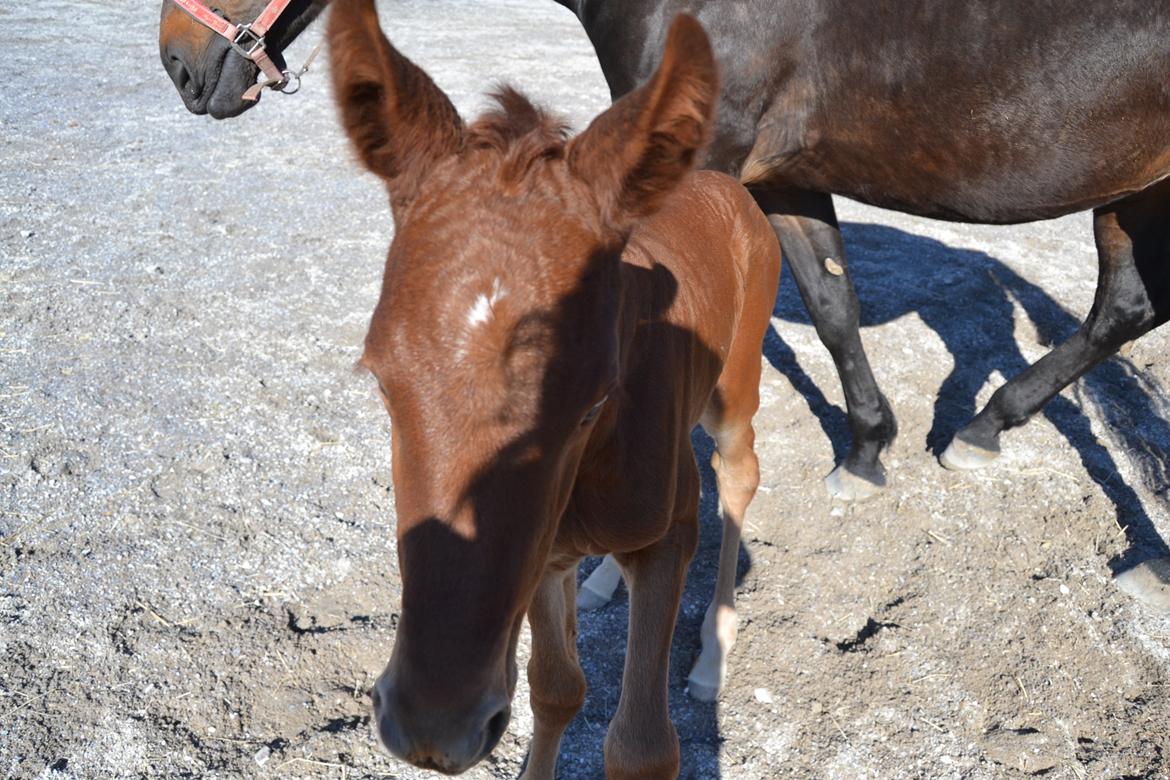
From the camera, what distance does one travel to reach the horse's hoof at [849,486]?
13.3 feet

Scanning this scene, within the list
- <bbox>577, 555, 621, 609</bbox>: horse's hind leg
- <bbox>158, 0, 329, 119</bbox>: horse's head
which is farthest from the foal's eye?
<bbox>158, 0, 329, 119</bbox>: horse's head

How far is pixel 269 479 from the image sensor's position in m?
3.81

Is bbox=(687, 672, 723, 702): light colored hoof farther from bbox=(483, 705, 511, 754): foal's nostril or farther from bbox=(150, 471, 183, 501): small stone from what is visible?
bbox=(150, 471, 183, 501): small stone

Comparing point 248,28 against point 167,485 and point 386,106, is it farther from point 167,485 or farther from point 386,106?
point 386,106

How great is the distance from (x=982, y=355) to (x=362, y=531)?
3669mm

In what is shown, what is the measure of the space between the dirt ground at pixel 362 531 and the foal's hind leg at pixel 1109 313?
0.74 feet

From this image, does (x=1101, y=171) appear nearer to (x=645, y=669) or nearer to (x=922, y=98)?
(x=922, y=98)

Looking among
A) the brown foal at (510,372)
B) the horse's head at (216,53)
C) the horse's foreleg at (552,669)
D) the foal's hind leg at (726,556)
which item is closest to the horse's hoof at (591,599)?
the foal's hind leg at (726,556)

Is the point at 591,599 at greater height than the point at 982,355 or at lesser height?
lesser

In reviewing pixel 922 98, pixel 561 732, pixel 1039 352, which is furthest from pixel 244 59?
pixel 1039 352

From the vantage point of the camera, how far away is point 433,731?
1375mm

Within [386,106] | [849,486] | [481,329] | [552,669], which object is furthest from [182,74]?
[849,486]

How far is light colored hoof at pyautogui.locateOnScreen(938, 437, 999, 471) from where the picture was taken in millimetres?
4203

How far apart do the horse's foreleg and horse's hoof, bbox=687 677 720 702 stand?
0.62 metres
